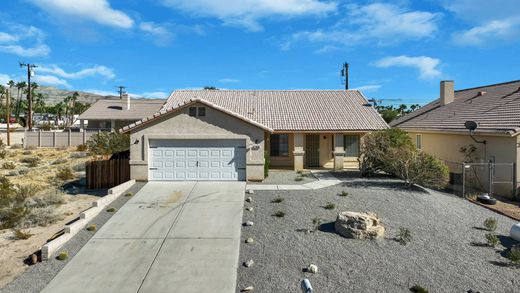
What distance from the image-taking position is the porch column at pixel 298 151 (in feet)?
73.0

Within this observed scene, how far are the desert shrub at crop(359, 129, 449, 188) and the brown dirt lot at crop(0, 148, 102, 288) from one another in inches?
534

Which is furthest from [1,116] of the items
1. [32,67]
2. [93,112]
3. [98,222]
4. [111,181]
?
[98,222]

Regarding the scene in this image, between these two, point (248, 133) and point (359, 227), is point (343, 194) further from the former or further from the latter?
point (248, 133)

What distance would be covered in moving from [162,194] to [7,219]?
5.50 metres

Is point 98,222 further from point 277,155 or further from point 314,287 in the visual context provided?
point 277,155

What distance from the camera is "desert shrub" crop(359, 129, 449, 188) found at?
1647 cm

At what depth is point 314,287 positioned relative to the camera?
8117 mm

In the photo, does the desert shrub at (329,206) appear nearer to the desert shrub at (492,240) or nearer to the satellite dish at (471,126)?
the desert shrub at (492,240)

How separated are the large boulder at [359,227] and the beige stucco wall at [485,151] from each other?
370 inches

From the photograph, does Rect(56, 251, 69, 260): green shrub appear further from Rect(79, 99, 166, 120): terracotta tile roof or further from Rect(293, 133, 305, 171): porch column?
Rect(79, 99, 166, 120): terracotta tile roof

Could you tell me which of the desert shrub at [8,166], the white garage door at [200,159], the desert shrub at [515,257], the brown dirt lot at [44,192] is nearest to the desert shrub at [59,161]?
the brown dirt lot at [44,192]

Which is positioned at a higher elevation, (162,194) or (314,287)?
(162,194)

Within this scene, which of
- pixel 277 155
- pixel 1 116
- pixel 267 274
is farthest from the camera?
pixel 1 116

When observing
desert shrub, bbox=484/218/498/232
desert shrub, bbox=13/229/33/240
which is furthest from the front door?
desert shrub, bbox=13/229/33/240
